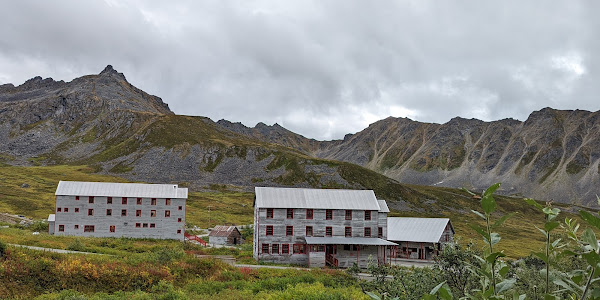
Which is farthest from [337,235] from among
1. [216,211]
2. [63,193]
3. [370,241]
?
[216,211]

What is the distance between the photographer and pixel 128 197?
76.1 metres

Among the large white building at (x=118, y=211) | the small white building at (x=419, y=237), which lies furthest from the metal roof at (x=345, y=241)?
the large white building at (x=118, y=211)

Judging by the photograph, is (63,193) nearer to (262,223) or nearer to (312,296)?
(262,223)

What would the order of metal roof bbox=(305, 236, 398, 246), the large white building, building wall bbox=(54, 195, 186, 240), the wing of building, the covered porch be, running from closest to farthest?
metal roof bbox=(305, 236, 398, 246) → the covered porch → the wing of building → building wall bbox=(54, 195, 186, 240) → the large white building

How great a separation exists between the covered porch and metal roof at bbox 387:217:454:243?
14.5m

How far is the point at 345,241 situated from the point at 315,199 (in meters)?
8.27

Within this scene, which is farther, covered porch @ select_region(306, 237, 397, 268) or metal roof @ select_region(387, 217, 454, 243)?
metal roof @ select_region(387, 217, 454, 243)

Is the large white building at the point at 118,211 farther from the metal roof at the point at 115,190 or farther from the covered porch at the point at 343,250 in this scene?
the covered porch at the point at 343,250

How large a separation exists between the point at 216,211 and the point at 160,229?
6130cm

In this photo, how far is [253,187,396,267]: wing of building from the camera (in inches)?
2237

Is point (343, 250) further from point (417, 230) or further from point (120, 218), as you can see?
point (120, 218)

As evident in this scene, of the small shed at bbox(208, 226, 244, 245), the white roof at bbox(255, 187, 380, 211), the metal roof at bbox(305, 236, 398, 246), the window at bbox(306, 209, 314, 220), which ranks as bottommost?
the small shed at bbox(208, 226, 244, 245)

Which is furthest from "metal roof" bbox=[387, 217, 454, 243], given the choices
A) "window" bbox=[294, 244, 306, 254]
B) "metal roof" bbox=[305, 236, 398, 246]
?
"window" bbox=[294, 244, 306, 254]

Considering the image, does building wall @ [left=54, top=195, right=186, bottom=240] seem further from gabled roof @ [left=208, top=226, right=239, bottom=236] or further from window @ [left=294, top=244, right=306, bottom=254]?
window @ [left=294, top=244, right=306, bottom=254]
